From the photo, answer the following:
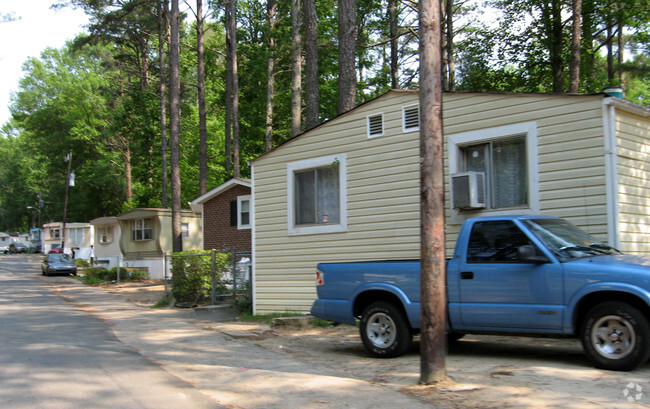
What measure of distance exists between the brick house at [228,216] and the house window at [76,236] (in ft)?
99.3

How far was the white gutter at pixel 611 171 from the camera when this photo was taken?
8.48 m

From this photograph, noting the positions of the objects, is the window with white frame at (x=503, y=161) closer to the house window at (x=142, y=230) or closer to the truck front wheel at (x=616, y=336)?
the truck front wheel at (x=616, y=336)

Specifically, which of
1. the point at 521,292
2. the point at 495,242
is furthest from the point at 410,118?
the point at 521,292

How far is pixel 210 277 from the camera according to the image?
16078 millimetres

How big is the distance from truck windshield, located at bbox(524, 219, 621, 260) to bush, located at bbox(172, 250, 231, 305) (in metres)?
10.2

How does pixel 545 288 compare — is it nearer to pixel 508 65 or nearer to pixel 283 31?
pixel 508 65

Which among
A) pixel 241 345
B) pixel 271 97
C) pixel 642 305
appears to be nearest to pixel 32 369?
pixel 241 345

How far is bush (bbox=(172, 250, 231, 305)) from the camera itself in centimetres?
1591

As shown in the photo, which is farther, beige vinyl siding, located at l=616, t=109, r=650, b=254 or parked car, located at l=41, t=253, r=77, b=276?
parked car, located at l=41, t=253, r=77, b=276

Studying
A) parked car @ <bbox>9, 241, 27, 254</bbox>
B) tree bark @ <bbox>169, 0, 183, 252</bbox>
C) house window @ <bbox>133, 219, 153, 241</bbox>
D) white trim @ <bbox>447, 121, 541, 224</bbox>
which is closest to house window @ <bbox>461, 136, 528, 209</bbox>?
white trim @ <bbox>447, 121, 541, 224</bbox>

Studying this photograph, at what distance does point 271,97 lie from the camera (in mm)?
27516

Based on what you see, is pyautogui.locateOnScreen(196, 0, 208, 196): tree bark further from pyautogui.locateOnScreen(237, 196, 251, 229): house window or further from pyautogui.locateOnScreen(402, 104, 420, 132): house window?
pyautogui.locateOnScreen(402, 104, 420, 132): house window

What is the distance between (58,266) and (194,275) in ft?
72.5

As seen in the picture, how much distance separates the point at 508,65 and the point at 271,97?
1150 cm
